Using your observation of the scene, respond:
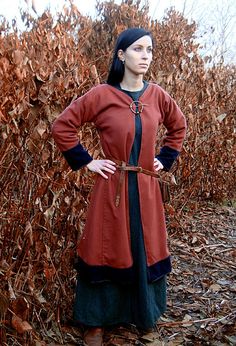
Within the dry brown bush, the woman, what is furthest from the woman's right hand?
the dry brown bush

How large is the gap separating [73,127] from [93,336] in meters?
1.20

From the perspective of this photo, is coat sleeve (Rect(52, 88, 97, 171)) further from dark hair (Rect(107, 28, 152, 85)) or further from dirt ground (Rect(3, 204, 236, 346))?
dirt ground (Rect(3, 204, 236, 346))

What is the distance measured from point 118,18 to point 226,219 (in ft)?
9.84

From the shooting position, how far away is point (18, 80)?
92.0 inches

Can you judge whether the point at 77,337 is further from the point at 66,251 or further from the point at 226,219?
the point at 226,219

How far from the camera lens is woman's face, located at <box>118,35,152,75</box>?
98.8 inches

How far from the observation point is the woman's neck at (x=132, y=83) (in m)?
2.57

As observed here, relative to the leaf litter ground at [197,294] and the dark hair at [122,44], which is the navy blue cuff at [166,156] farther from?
the leaf litter ground at [197,294]

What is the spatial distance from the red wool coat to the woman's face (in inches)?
5.7

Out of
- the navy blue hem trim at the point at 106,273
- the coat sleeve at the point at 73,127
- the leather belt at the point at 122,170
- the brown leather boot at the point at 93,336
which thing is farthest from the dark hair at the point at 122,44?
the brown leather boot at the point at 93,336

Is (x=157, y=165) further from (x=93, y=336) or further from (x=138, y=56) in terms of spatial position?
(x=93, y=336)

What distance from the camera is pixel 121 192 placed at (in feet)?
8.35

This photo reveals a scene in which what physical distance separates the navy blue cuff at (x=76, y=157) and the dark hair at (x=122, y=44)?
17.3 inches

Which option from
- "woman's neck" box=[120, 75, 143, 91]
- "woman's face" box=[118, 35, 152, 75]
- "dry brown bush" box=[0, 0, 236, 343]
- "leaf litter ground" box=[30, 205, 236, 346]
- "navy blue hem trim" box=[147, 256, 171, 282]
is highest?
"woman's face" box=[118, 35, 152, 75]
